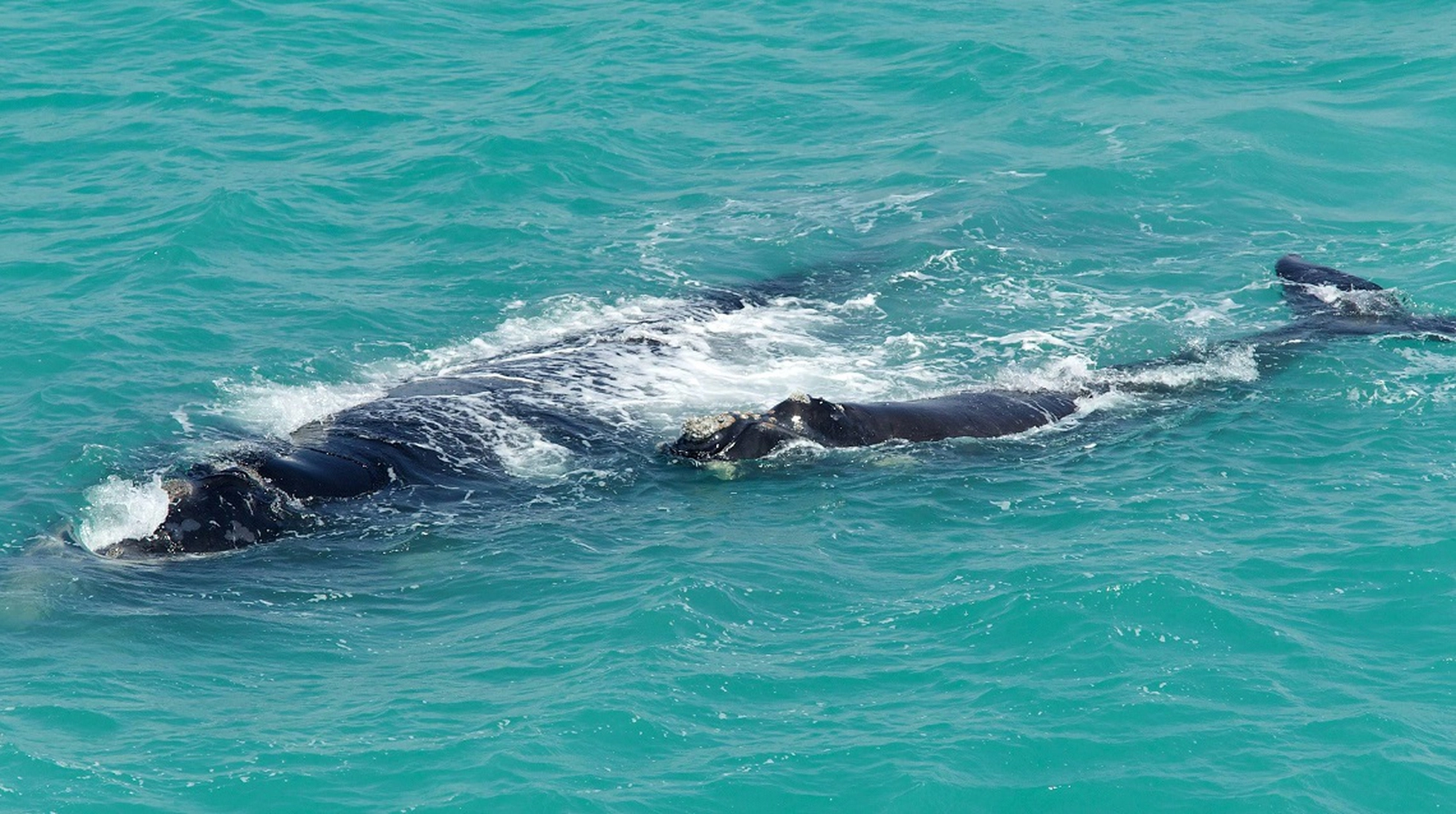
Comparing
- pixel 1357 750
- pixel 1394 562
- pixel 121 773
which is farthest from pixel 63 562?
pixel 1394 562

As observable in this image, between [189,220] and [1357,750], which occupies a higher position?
[189,220]

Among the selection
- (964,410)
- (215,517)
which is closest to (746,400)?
(964,410)

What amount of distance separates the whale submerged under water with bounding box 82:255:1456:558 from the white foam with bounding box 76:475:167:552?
142mm

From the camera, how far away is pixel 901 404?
24.4 m

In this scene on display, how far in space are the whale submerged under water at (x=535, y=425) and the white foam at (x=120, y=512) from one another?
0.47 ft

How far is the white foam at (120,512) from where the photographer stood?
2059 centimetres

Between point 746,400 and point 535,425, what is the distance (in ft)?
12.8

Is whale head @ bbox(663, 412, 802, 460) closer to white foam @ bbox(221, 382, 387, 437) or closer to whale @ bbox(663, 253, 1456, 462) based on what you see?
whale @ bbox(663, 253, 1456, 462)

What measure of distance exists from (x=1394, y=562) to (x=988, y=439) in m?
6.58

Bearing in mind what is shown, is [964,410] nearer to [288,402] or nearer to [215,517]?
[288,402]

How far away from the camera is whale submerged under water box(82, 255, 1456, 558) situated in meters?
20.9

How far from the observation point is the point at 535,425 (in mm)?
24031

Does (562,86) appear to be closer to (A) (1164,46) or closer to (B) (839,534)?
(A) (1164,46)

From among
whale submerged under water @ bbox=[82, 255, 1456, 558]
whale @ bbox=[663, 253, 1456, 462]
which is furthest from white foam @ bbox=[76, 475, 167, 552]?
whale @ bbox=[663, 253, 1456, 462]
